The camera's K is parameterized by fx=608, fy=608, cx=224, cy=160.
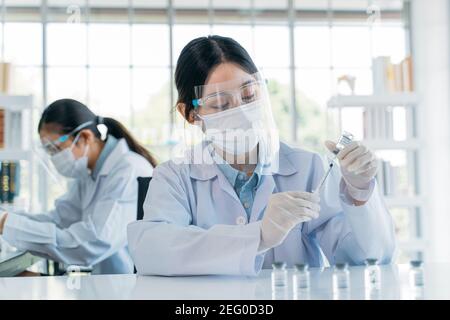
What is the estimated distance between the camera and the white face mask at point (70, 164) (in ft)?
8.59

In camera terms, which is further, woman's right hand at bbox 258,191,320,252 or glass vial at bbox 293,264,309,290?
woman's right hand at bbox 258,191,320,252

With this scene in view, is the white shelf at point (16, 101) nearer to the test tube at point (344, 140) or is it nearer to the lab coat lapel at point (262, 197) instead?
the lab coat lapel at point (262, 197)

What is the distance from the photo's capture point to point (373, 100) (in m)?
3.79

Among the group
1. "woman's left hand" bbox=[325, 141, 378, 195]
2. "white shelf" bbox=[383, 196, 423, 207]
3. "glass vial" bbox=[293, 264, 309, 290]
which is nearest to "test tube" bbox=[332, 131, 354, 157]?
"woman's left hand" bbox=[325, 141, 378, 195]

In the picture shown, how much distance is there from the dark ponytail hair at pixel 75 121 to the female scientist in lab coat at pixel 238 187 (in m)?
1.15

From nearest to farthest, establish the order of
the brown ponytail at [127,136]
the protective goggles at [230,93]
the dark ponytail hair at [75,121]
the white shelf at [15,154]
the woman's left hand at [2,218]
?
the protective goggles at [230,93] < the woman's left hand at [2,218] < the dark ponytail hair at [75,121] < the brown ponytail at [127,136] < the white shelf at [15,154]

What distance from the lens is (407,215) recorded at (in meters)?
4.63

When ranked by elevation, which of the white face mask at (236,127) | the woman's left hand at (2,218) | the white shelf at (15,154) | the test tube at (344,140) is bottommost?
the woman's left hand at (2,218)

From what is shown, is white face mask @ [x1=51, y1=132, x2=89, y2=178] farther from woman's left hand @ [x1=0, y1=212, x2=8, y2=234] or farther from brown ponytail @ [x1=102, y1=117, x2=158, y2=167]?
woman's left hand @ [x1=0, y1=212, x2=8, y2=234]

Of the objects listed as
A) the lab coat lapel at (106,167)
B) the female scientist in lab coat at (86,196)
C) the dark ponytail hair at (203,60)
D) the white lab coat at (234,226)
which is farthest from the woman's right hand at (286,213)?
the lab coat lapel at (106,167)

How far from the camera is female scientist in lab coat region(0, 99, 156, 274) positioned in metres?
2.36

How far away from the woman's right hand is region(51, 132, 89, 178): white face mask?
166cm

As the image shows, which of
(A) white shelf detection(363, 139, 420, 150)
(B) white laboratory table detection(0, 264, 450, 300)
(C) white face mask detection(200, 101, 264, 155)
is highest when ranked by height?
(A) white shelf detection(363, 139, 420, 150)

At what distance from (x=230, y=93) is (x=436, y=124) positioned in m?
3.18
